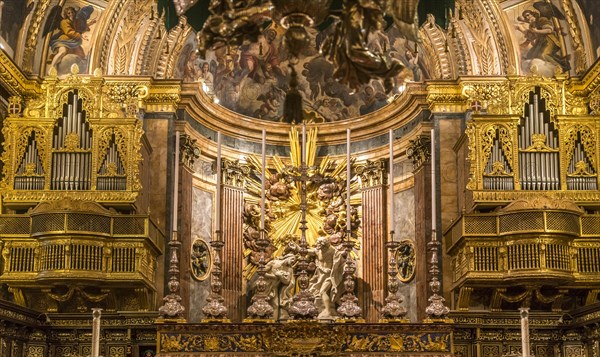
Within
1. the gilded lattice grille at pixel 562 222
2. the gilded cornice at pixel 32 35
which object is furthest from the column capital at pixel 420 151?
the gilded cornice at pixel 32 35

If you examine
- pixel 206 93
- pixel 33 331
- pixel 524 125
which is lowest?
pixel 33 331

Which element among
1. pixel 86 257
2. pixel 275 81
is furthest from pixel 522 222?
pixel 86 257

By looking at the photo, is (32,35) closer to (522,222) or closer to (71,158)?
(71,158)

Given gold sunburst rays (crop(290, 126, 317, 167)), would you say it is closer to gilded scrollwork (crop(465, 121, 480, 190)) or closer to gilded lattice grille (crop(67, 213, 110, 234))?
gilded scrollwork (crop(465, 121, 480, 190))

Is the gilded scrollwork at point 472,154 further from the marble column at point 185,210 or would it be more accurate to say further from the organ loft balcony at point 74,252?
the organ loft balcony at point 74,252

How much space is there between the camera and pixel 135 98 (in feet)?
70.9

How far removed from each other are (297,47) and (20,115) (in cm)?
1102

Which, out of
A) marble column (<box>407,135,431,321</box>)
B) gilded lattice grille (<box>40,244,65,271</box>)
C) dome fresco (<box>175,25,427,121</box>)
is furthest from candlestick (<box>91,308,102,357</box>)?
dome fresco (<box>175,25,427,121</box>)

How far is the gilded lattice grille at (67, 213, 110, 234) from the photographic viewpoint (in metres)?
19.3

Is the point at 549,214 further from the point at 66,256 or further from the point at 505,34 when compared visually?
the point at 66,256

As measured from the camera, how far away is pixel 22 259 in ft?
64.5

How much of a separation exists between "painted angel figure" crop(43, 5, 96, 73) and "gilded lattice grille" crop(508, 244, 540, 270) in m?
9.11

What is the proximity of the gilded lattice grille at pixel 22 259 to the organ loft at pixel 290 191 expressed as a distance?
0.04 meters

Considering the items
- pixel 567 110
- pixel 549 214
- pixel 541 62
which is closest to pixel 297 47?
pixel 549 214
